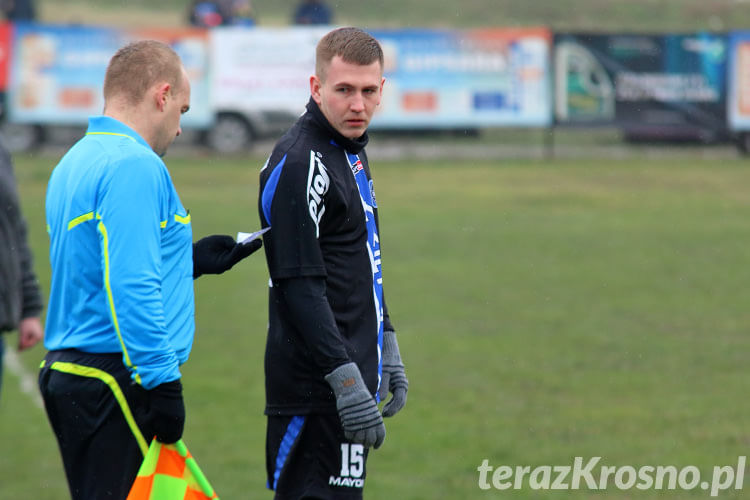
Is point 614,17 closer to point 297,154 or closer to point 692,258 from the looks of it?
point 692,258

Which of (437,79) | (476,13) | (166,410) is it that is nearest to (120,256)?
(166,410)

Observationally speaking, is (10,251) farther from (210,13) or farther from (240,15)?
(240,15)

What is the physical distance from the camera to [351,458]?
3.56 metres

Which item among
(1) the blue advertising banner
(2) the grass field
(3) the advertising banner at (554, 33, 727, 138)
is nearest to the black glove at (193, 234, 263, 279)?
(2) the grass field

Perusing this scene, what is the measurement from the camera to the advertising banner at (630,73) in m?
19.7

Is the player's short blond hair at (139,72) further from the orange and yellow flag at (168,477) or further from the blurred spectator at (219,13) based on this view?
the blurred spectator at (219,13)

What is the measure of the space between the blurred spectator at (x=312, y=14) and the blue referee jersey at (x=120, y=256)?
19.6 m

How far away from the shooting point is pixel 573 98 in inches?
776

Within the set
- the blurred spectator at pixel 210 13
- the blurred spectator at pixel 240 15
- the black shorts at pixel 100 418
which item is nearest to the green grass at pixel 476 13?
the blurred spectator at pixel 240 15

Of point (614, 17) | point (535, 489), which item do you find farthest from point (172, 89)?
point (614, 17)

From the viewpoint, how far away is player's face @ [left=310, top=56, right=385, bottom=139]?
352 cm

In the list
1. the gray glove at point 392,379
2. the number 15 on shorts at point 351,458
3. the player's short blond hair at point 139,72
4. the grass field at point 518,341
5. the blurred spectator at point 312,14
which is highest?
the blurred spectator at point 312,14

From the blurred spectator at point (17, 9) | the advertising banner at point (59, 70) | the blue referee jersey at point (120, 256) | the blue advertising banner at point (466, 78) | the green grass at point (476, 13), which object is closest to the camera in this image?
the blue referee jersey at point (120, 256)

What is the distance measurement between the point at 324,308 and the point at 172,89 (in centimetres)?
90
